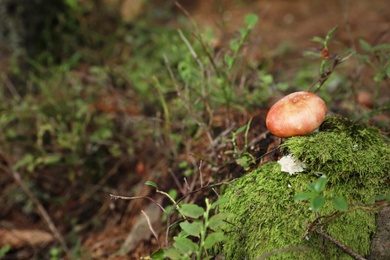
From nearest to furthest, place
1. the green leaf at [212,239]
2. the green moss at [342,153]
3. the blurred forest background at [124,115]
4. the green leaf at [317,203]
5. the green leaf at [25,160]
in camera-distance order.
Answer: the green leaf at [317,203] → the green leaf at [212,239] → the green moss at [342,153] → the blurred forest background at [124,115] → the green leaf at [25,160]

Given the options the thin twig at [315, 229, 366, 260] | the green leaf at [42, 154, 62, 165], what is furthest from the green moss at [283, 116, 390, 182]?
the green leaf at [42, 154, 62, 165]

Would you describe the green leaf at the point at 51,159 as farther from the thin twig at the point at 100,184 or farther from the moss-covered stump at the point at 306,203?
Result: the moss-covered stump at the point at 306,203

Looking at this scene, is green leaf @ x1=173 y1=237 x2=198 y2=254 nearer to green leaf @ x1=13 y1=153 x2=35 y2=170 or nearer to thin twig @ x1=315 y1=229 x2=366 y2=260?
thin twig @ x1=315 y1=229 x2=366 y2=260

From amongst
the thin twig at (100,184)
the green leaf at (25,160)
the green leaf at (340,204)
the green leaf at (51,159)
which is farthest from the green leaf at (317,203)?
the green leaf at (25,160)

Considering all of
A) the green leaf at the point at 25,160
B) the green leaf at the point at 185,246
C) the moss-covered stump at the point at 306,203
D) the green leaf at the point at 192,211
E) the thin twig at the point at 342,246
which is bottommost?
the thin twig at the point at 342,246

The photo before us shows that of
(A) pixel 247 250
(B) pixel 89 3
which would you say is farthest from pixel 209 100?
(B) pixel 89 3

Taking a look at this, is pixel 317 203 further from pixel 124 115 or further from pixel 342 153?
pixel 124 115
